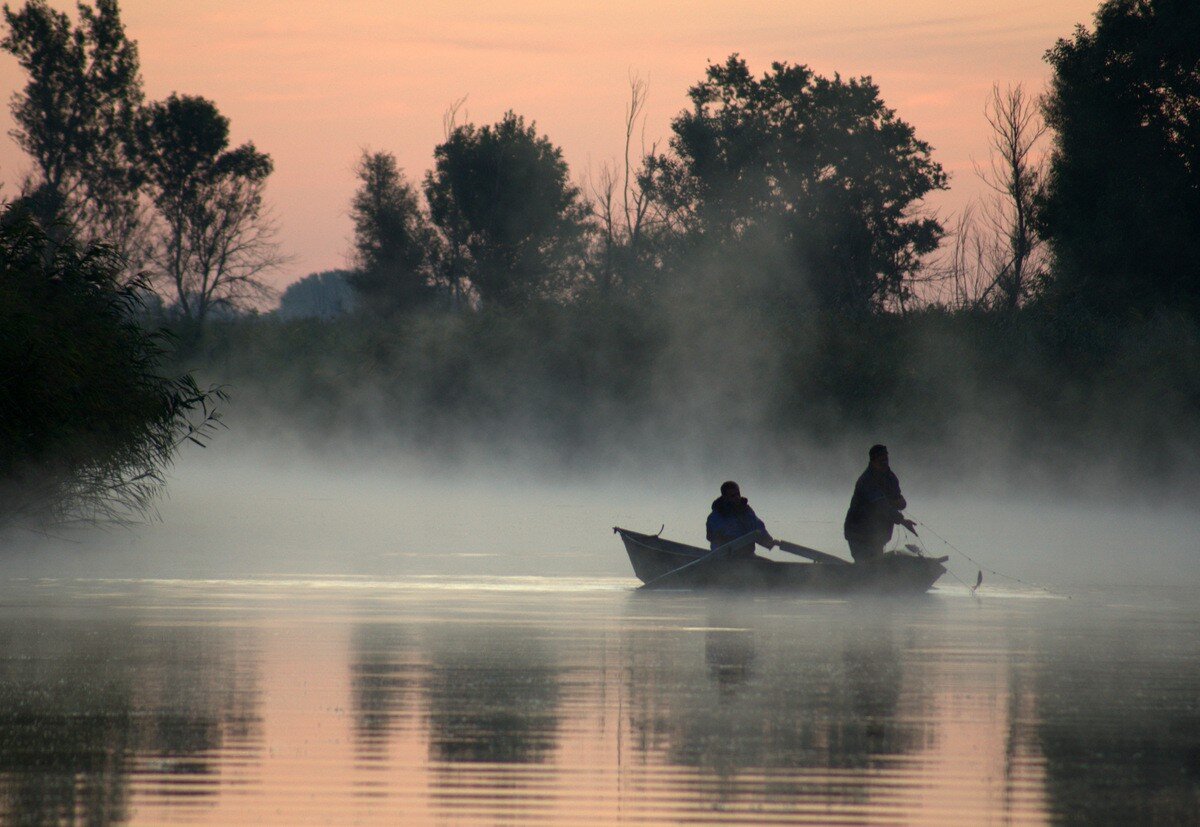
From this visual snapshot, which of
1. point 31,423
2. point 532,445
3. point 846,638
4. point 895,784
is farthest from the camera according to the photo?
point 532,445

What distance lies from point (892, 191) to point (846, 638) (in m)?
42.8

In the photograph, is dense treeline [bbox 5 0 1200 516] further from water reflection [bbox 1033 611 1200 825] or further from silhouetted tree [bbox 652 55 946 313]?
water reflection [bbox 1033 611 1200 825]

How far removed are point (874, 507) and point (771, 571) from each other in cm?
141

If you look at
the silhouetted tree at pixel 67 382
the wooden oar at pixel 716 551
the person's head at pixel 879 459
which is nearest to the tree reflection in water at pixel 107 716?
the silhouetted tree at pixel 67 382

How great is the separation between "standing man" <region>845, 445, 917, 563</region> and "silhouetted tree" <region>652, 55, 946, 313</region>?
35.3 metres

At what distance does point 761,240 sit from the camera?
56625mm

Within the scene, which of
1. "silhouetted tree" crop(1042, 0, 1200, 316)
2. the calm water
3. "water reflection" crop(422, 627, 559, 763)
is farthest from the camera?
"silhouetted tree" crop(1042, 0, 1200, 316)

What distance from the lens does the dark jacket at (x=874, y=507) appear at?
1916 centimetres

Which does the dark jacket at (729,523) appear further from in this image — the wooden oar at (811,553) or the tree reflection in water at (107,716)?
the tree reflection in water at (107,716)

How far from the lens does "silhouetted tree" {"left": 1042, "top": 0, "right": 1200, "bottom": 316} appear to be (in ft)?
149

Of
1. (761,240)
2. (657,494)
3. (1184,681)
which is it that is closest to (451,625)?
(1184,681)

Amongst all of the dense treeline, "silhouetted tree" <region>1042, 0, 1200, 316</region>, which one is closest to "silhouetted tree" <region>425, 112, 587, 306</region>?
the dense treeline

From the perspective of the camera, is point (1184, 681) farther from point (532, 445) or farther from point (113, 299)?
point (532, 445)

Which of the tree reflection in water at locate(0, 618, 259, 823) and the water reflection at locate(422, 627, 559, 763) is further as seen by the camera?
the water reflection at locate(422, 627, 559, 763)
